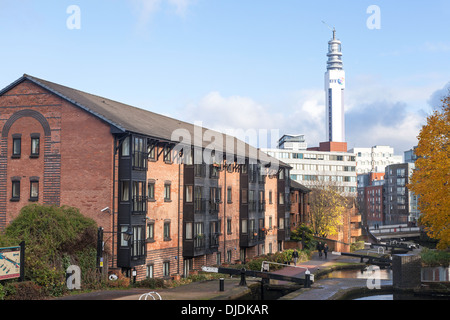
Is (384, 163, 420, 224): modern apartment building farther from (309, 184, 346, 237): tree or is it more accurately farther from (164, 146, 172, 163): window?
(164, 146, 172, 163): window

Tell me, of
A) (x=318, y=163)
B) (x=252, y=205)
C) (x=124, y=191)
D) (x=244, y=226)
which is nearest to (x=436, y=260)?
(x=244, y=226)

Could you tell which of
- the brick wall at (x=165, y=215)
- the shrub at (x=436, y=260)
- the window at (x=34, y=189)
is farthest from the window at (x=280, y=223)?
the window at (x=34, y=189)

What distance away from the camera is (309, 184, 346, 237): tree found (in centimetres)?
8288

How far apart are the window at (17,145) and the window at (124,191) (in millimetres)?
8810

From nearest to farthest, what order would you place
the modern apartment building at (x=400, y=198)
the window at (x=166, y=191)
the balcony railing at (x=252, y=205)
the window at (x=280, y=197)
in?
the window at (x=166, y=191) < the balcony railing at (x=252, y=205) < the window at (x=280, y=197) < the modern apartment building at (x=400, y=198)

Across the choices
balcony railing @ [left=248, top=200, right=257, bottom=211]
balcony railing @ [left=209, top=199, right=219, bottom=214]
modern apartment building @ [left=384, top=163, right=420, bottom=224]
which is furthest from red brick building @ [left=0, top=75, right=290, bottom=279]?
modern apartment building @ [left=384, top=163, right=420, bottom=224]

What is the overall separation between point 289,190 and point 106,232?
38.0 metres

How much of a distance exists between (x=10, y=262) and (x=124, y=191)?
1081 centimetres

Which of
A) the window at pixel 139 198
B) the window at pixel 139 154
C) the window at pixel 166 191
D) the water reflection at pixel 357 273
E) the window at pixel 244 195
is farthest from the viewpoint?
the window at pixel 244 195

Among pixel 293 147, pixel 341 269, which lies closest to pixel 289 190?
pixel 341 269

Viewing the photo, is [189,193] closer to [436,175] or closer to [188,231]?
[188,231]

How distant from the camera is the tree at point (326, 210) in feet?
272

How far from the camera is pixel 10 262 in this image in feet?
90.2

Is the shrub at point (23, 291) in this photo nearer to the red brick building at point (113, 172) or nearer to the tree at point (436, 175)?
the red brick building at point (113, 172)
